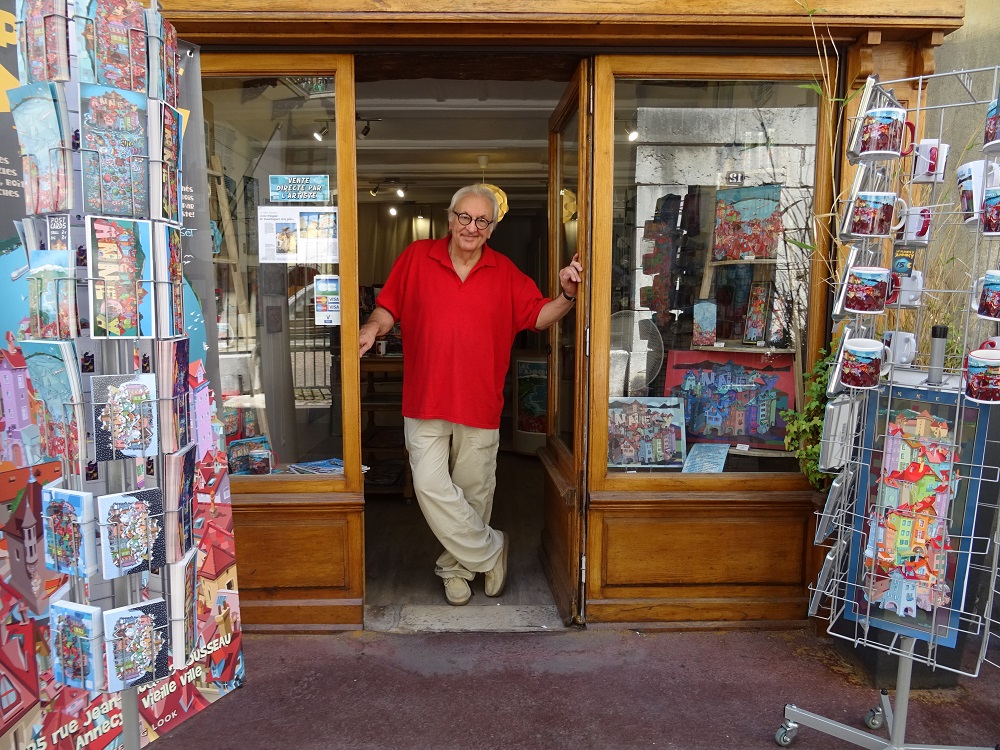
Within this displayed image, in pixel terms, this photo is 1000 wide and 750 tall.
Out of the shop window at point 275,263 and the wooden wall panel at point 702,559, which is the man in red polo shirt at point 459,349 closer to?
the shop window at point 275,263

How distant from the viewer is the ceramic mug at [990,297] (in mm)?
1718

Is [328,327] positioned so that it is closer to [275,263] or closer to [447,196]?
[275,263]

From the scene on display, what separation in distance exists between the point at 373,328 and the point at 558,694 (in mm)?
1648

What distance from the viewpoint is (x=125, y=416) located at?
4.65 ft

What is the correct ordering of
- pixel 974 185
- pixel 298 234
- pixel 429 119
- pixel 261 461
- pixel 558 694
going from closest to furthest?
pixel 974 185 < pixel 558 694 < pixel 298 234 < pixel 261 461 < pixel 429 119

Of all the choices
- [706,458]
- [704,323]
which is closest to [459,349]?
[704,323]

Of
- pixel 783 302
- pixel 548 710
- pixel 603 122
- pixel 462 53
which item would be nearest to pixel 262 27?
pixel 462 53

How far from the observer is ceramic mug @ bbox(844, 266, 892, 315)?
1.89 meters

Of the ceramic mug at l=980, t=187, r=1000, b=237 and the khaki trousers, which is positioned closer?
the ceramic mug at l=980, t=187, r=1000, b=237

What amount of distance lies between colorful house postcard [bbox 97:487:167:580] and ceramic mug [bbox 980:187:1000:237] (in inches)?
81.6

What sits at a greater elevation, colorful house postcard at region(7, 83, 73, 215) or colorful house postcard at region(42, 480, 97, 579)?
colorful house postcard at region(7, 83, 73, 215)

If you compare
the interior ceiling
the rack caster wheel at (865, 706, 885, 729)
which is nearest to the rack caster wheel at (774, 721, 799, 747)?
the rack caster wheel at (865, 706, 885, 729)

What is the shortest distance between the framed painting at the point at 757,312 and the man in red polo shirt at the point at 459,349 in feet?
2.50

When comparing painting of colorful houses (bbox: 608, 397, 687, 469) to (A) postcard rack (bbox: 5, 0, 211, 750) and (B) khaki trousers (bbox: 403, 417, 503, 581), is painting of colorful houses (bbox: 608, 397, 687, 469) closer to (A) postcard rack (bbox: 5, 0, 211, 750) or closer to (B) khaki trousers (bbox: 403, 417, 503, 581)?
(B) khaki trousers (bbox: 403, 417, 503, 581)
